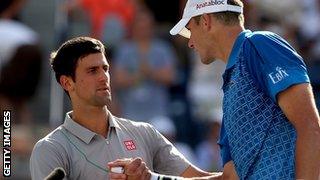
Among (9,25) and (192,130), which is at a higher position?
(9,25)

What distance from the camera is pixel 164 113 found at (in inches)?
432

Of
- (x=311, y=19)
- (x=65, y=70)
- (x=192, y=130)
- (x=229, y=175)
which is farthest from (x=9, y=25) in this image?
(x=229, y=175)

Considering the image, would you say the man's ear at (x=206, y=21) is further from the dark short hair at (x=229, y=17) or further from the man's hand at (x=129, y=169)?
the man's hand at (x=129, y=169)

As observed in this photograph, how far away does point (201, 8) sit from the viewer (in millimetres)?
5340

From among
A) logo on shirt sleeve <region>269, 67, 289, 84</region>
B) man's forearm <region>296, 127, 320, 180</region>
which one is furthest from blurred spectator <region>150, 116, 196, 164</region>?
man's forearm <region>296, 127, 320, 180</region>

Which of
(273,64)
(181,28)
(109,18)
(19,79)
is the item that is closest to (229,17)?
(181,28)

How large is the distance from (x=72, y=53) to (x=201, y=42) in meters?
0.95

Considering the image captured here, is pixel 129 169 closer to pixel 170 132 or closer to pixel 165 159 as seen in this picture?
pixel 165 159

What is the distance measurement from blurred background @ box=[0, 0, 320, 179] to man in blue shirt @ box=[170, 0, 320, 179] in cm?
517

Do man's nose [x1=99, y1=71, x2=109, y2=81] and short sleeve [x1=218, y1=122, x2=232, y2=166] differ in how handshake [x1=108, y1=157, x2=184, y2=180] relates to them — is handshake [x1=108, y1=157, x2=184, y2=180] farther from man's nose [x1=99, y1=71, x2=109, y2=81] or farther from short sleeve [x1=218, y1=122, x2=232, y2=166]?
man's nose [x1=99, y1=71, x2=109, y2=81]

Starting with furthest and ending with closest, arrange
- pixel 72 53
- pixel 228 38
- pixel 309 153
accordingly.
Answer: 1. pixel 72 53
2. pixel 228 38
3. pixel 309 153

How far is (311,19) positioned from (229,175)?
693 cm

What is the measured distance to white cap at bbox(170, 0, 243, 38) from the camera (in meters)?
5.23

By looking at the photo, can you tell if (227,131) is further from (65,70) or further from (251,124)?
(65,70)
